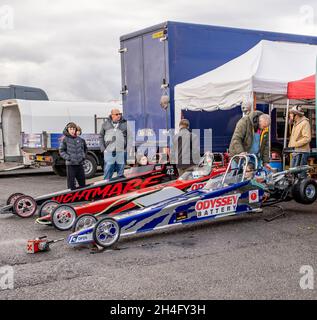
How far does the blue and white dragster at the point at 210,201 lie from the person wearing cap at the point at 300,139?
1.32 m

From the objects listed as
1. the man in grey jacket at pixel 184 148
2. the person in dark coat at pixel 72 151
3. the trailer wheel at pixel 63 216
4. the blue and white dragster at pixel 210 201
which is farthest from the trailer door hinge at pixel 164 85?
the trailer wheel at pixel 63 216

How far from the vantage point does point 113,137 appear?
31.8ft

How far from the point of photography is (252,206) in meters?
7.09

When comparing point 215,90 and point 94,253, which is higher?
point 215,90

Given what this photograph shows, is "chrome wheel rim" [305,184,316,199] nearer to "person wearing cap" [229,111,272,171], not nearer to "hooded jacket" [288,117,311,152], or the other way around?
"person wearing cap" [229,111,272,171]

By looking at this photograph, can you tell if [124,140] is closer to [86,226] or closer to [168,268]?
[86,226]

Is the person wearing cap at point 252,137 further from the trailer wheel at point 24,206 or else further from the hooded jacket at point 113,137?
the trailer wheel at point 24,206

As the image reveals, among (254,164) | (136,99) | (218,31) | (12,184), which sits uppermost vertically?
(218,31)

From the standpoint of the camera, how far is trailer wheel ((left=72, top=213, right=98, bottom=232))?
6059 millimetres

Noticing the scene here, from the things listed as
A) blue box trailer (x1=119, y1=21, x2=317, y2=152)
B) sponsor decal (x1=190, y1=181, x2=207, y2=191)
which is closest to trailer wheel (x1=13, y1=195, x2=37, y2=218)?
sponsor decal (x1=190, y1=181, x2=207, y2=191)

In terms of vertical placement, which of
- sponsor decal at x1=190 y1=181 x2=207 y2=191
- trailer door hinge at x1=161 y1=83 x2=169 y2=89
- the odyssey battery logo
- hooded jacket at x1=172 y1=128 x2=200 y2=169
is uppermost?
trailer door hinge at x1=161 y1=83 x2=169 y2=89

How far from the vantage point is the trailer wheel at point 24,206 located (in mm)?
7812

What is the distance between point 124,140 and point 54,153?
5.28m
